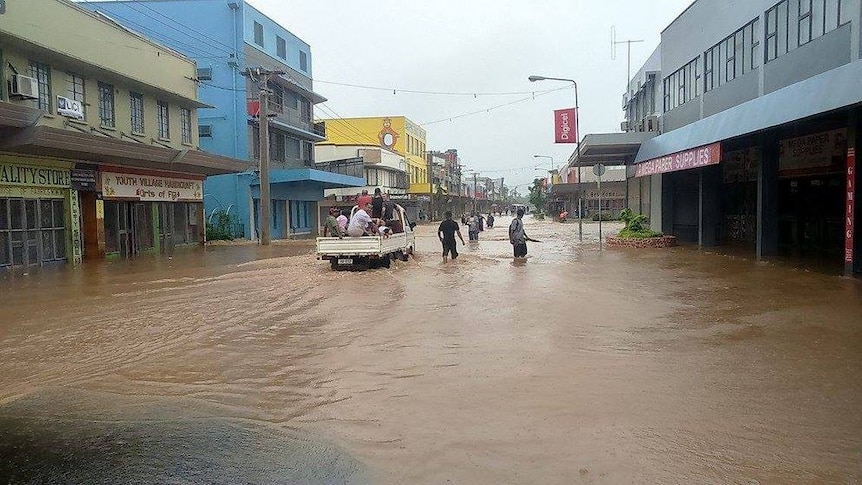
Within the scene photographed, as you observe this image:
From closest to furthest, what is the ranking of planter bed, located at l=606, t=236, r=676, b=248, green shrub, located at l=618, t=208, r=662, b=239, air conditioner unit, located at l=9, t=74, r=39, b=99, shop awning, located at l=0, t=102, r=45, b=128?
shop awning, located at l=0, t=102, r=45, b=128 → air conditioner unit, located at l=9, t=74, r=39, b=99 → planter bed, located at l=606, t=236, r=676, b=248 → green shrub, located at l=618, t=208, r=662, b=239

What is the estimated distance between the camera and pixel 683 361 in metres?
7.30

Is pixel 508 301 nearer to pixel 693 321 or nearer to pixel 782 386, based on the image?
pixel 693 321

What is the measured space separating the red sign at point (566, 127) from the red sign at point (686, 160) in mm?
5803

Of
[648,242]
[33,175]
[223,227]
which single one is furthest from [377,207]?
[223,227]

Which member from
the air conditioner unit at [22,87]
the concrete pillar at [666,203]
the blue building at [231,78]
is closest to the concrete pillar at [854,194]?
the concrete pillar at [666,203]

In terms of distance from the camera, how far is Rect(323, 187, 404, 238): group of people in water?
693 inches

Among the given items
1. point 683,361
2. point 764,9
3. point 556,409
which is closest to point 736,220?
point 764,9

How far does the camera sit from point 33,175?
2047 centimetres

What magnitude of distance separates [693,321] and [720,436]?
4.93 m

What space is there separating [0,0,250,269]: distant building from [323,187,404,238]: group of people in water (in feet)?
25.7

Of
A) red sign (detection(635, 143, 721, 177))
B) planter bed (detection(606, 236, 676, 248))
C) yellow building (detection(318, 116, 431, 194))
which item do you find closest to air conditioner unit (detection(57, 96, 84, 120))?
planter bed (detection(606, 236, 676, 248))

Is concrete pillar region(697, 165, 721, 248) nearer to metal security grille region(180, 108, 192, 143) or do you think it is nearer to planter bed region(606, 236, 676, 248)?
planter bed region(606, 236, 676, 248)

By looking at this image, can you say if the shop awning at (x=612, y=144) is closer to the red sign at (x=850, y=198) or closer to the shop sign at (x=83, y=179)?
the red sign at (x=850, y=198)

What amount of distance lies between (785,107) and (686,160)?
6.45 metres
